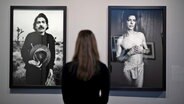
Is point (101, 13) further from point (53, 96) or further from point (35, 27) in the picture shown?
point (53, 96)

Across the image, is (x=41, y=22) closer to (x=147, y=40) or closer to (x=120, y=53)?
(x=120, y=53)

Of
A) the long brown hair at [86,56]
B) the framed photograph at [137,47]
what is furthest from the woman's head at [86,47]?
the framed photograph at [137,47]

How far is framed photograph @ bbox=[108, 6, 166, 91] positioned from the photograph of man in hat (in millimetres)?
601

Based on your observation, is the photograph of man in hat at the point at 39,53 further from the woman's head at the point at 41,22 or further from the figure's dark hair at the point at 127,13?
the figure's dark hair at the point at 127,13

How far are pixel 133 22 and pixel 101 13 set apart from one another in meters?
0.33

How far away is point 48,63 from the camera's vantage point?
2.59 metres

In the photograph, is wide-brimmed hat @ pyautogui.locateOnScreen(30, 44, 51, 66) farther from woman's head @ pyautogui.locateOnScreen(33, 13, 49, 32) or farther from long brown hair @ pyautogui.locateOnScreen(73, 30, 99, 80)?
long brown hair @ pyautogui.locateOnScreen(73, 30, 99, 80)

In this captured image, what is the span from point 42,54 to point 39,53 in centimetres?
3

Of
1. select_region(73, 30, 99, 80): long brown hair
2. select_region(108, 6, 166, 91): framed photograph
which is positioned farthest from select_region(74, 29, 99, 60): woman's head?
select_region(108, 6, 166, 91): framed photograph

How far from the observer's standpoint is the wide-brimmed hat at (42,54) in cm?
259

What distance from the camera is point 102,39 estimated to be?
8.57 feet

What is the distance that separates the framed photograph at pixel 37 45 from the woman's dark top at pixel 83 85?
2.96 feet

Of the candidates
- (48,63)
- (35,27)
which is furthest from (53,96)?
(35,27)

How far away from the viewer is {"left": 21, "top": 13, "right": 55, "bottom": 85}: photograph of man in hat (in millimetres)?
2588
